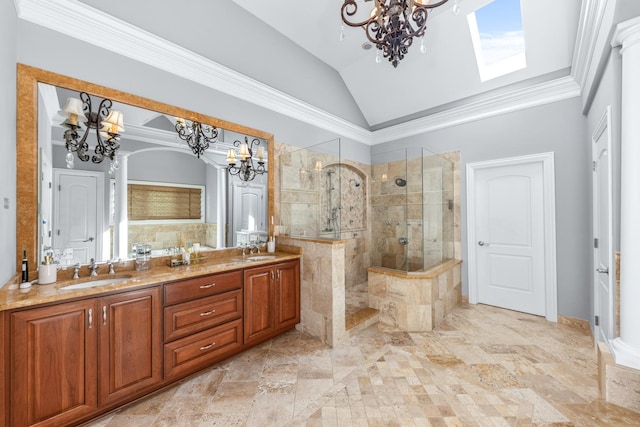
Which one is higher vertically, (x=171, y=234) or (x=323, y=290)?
(x=171, y=234)

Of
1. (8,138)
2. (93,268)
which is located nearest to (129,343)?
(93,268)

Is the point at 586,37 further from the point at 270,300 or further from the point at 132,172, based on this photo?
the point at 132,172

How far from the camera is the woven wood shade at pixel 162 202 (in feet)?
7.42

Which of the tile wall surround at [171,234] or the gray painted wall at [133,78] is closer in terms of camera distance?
the gray painted wall at [133,78]

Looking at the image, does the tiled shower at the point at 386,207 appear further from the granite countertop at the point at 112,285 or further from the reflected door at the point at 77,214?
the reflected door at the point at 77,214

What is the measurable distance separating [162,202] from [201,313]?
109 centimetres

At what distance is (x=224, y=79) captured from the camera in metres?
2.85

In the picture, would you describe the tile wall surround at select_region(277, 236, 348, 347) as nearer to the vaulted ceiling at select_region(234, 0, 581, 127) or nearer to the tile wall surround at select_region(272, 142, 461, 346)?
the tile wall surround at select_region(272, 142, 461, 346)

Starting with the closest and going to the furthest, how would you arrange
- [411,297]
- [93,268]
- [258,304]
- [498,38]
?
[93,268]
[258,304]
[411,297]
[498,38]

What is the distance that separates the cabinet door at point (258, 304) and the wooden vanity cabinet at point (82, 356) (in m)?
0.74

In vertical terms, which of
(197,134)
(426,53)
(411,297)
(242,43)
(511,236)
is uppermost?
(426,53)

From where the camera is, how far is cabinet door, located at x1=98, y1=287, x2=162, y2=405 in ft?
5.49

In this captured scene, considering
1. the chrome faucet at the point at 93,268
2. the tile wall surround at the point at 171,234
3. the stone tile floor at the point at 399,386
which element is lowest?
the stone tile floor at the point at 399,386

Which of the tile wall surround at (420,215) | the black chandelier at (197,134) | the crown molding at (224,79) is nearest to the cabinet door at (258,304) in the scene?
the black chandelier at (197,134)
